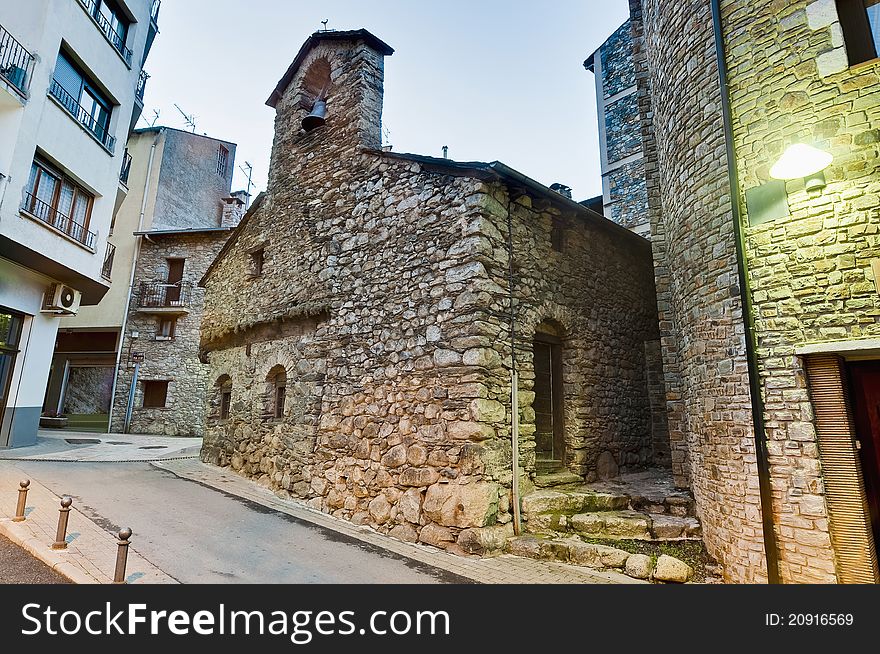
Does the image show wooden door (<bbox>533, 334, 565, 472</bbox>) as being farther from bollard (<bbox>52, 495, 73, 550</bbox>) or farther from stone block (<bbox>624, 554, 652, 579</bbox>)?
bollard (<bbox>52, 495, 73, 550</bbox>)

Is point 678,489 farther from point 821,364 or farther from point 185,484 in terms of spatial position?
point 185,484

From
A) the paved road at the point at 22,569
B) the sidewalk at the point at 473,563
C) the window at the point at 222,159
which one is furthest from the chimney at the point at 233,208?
the paved road at the point at 22,569

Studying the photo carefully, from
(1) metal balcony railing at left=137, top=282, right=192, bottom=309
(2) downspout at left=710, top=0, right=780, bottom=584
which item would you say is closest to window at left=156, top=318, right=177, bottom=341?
(1) metal balcony railing at left=137, top=282, right=192, bottom=309

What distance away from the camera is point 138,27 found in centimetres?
1305

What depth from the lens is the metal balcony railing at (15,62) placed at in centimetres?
906

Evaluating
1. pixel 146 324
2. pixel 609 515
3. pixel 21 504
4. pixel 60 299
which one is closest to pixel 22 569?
pixel 21 504

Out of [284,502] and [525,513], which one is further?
[284,502]

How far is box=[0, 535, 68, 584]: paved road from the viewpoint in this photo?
3.99m

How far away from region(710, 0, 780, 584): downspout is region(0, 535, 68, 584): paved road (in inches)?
236

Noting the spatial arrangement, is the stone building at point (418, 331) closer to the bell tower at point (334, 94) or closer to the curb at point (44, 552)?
the bell tower at point (334, 94)

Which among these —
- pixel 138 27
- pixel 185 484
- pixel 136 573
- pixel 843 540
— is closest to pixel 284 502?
pixel 185 484

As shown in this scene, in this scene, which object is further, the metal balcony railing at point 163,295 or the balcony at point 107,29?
the metal balcony railing at point 163,295

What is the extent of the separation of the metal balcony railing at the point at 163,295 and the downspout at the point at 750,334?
1927 centimetres

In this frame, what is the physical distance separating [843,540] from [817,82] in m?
3.93
